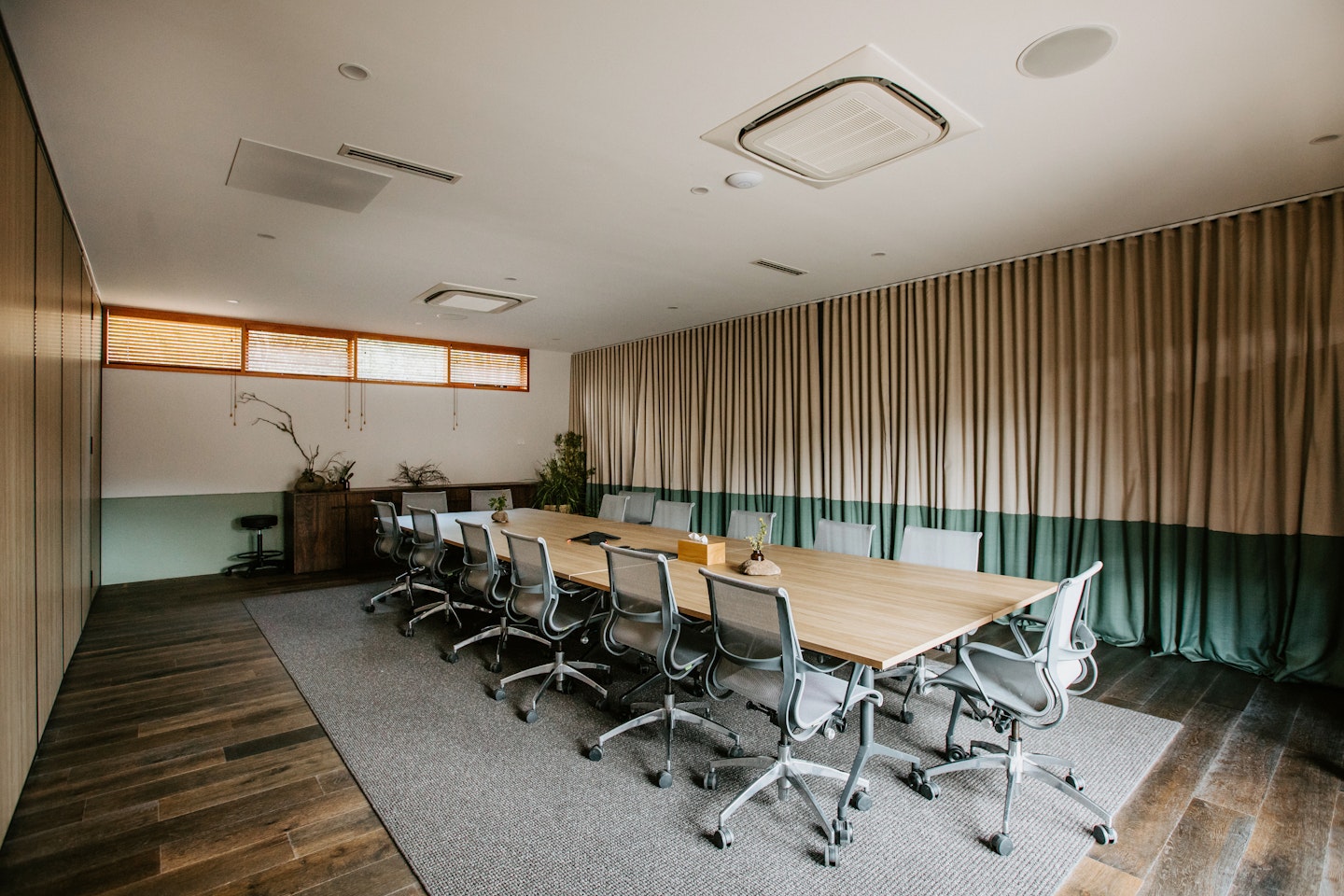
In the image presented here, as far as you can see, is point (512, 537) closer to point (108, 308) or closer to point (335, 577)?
point (335, 577)

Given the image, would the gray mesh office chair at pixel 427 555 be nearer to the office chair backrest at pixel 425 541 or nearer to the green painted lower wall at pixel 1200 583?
the office chair backrest at pixel 425 541

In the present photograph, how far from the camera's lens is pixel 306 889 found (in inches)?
81.7

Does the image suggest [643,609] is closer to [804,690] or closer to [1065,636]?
[804,690]

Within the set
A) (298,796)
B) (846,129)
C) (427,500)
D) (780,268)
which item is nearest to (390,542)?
(427,500)

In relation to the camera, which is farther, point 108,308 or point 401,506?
point 401,506

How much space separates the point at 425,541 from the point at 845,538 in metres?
3.30

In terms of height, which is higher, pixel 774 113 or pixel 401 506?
pixel 774 113

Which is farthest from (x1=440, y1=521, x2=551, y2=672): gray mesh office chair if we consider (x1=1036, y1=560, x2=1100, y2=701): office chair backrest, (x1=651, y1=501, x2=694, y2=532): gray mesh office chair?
(x1=1036, y1=560, x2=1100, y2=701): office chair backrest

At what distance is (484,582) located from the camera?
160 inches

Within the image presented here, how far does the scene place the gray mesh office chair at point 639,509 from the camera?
6395 mm

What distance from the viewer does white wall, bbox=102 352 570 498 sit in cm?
661

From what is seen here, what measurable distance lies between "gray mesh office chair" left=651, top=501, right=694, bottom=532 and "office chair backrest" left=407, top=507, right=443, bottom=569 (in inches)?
73.4

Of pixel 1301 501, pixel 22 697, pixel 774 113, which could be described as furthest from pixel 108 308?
pixel 1301 501

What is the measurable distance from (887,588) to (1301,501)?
277cm
